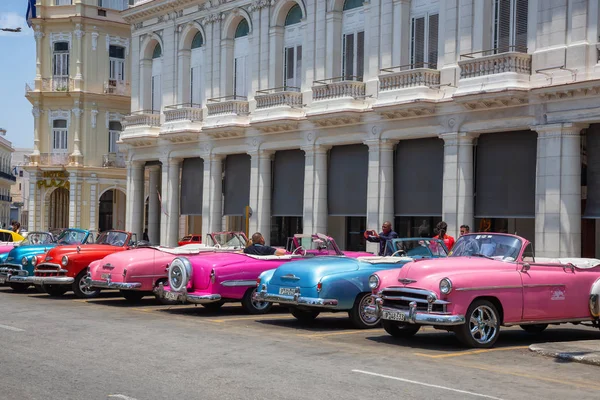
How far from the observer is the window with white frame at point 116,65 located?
4866 cm

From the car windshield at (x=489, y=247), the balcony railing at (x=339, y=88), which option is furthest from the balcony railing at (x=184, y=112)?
the car windshield at (x=489, y=247)

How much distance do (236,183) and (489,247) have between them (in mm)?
20577

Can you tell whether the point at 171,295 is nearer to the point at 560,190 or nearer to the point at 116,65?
the point at 560,190

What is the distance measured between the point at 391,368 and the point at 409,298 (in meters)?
2.21

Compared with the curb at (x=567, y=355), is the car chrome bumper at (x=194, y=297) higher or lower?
higher

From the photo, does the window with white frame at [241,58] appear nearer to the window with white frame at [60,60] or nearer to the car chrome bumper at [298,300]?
the window with white frame at [60,60]

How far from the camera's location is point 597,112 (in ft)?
67.7

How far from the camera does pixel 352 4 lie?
1120 inches

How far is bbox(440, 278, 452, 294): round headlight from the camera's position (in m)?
12.1

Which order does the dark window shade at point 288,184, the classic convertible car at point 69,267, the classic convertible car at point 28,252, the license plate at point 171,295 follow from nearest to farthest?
1. the license plate at point 171,295
2. the classic convertible car at point 69,267
3. the classic convertible car at point 28,252
4. the dark window shade at point 288,184

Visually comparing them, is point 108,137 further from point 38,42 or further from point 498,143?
point 498,143

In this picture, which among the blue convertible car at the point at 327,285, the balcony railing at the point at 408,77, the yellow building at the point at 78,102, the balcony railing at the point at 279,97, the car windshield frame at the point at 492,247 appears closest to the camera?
the car windshield frame at the point at 492,247

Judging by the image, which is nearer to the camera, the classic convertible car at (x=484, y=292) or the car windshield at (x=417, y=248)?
the classic convertible car at (x=484, y=292)

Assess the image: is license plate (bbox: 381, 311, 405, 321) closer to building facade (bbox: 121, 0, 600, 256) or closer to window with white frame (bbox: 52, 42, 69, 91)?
building facade (bbox: 121, 0, 600, 256)
